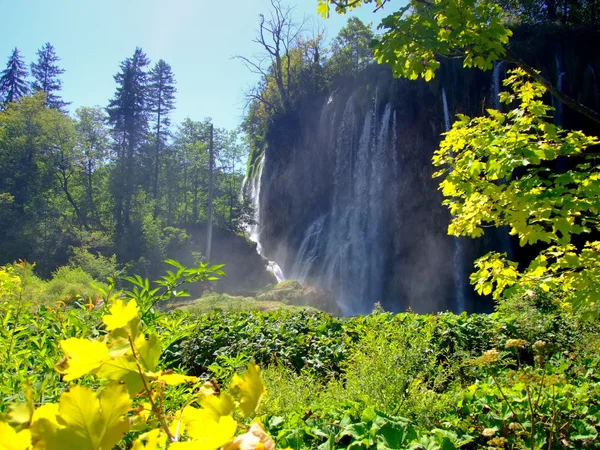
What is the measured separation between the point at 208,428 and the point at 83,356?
0.19 meters

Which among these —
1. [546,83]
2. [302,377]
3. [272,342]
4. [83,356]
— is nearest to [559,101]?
[546,83]

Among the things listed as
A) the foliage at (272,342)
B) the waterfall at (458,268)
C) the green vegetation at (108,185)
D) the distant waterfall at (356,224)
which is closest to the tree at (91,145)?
the green vegetation at (108,185)

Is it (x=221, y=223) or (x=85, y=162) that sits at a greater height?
(x=85, y=162)

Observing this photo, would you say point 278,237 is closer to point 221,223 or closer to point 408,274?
point 221,223

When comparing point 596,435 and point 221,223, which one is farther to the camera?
point 221,223

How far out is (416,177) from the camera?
1962 centimetres

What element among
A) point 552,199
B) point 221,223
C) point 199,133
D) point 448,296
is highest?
point 199,133

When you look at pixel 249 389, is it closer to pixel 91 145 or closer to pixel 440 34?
pixel 440 34

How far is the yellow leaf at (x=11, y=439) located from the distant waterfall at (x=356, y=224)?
62.8 ft

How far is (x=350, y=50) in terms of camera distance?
2891 cm

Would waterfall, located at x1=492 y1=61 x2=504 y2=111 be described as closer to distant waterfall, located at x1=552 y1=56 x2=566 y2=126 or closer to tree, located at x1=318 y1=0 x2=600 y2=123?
distant waterfall, located at x1=552 y1=56 x2=566 y2=126

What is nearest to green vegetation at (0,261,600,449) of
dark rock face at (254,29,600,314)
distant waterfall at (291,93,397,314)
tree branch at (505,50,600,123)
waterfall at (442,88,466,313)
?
tree branch at (505,50,600,123)

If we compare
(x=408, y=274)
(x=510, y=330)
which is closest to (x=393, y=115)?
(x=408, y=274)

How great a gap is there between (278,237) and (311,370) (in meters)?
24.2
